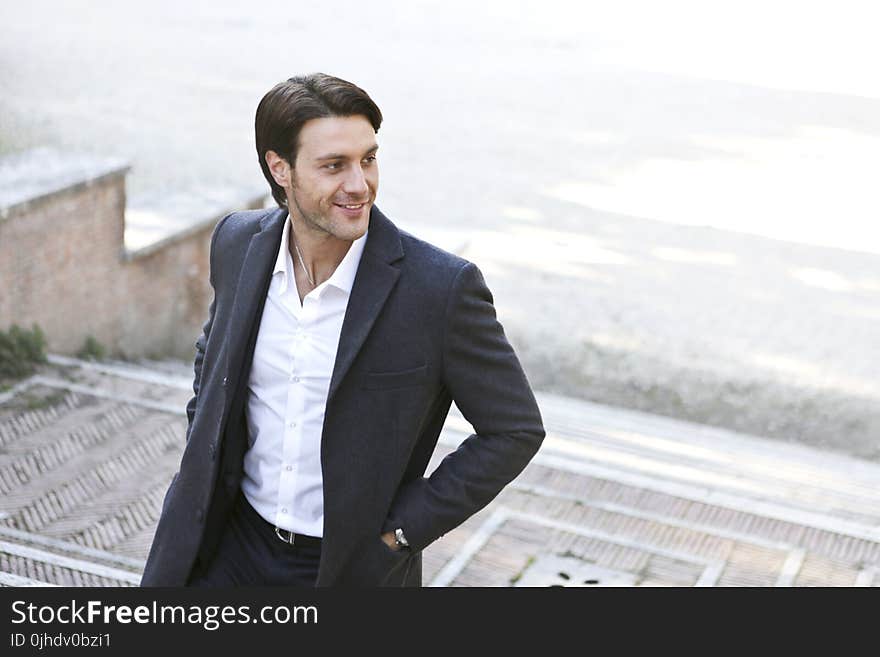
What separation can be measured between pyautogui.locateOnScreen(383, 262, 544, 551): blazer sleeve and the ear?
18.2 inches

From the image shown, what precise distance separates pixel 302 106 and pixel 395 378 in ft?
2.12

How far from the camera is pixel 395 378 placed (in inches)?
115

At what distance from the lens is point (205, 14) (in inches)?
→ 981

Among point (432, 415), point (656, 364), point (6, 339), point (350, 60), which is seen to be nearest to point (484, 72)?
point (350, 60)

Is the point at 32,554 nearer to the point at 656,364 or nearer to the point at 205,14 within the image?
the point at 656,364

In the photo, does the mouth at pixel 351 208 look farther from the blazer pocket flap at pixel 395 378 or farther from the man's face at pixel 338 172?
the blazer pocket flap at pixel 395 378

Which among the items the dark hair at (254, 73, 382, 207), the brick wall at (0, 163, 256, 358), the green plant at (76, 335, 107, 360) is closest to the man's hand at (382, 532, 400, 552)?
the dark hair at (254, 73, 382, 207)

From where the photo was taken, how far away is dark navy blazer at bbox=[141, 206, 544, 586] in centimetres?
292

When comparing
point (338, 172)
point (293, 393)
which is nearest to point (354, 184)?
point (338, 172)

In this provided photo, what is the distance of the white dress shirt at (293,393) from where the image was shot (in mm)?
2963

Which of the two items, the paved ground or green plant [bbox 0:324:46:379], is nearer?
the paved ground

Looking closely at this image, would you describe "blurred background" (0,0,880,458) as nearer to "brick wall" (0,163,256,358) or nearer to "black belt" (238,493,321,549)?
"brick wall" (0,163,256,358)

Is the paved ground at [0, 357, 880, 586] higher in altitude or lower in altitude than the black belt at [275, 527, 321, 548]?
lower

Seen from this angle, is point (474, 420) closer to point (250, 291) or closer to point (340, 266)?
point (340, 266)
